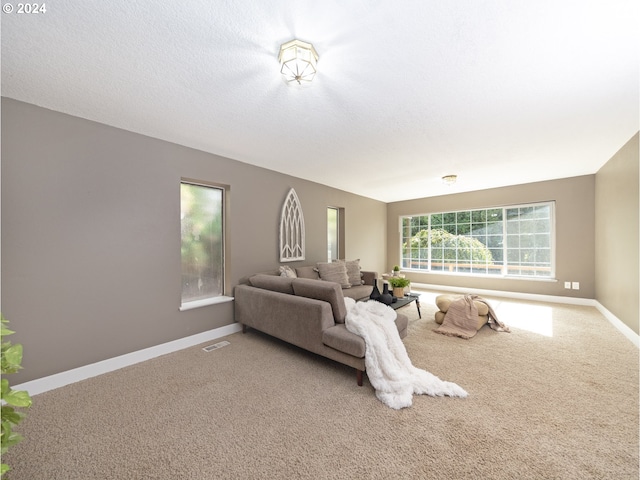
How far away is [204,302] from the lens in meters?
3.26

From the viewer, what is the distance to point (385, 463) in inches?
56.7

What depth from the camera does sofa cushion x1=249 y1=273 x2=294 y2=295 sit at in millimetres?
2962

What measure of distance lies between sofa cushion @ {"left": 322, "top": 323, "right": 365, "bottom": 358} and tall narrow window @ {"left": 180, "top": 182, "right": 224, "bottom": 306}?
73.4 inches

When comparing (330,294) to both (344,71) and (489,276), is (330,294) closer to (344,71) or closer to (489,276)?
(344,71)

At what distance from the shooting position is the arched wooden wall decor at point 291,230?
421 cm

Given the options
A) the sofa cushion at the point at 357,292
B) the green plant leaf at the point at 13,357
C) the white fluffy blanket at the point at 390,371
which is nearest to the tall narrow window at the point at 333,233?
the sofa cushion at the point at 357,292

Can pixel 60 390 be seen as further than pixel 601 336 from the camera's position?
No

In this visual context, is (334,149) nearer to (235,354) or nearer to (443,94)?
(443,94)

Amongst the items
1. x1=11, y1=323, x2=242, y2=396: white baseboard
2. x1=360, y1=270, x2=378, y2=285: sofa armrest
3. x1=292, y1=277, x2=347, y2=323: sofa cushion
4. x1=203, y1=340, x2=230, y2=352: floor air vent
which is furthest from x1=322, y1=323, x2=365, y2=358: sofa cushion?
x1=360, y1=270, x2=378, y2=285: sofa armrest

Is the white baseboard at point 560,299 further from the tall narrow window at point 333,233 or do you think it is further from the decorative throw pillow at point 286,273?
the decorative throw pillow at point 286,273

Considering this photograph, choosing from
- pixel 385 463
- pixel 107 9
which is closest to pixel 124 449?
pixel 385 463

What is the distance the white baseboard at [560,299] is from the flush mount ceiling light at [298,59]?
4468 millimetres

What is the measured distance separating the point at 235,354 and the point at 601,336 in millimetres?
4474

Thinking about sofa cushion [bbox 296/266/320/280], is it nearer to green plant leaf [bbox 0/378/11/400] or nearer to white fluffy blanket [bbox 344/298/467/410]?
white fluffy blanket [bbox 344/298/467/410]
